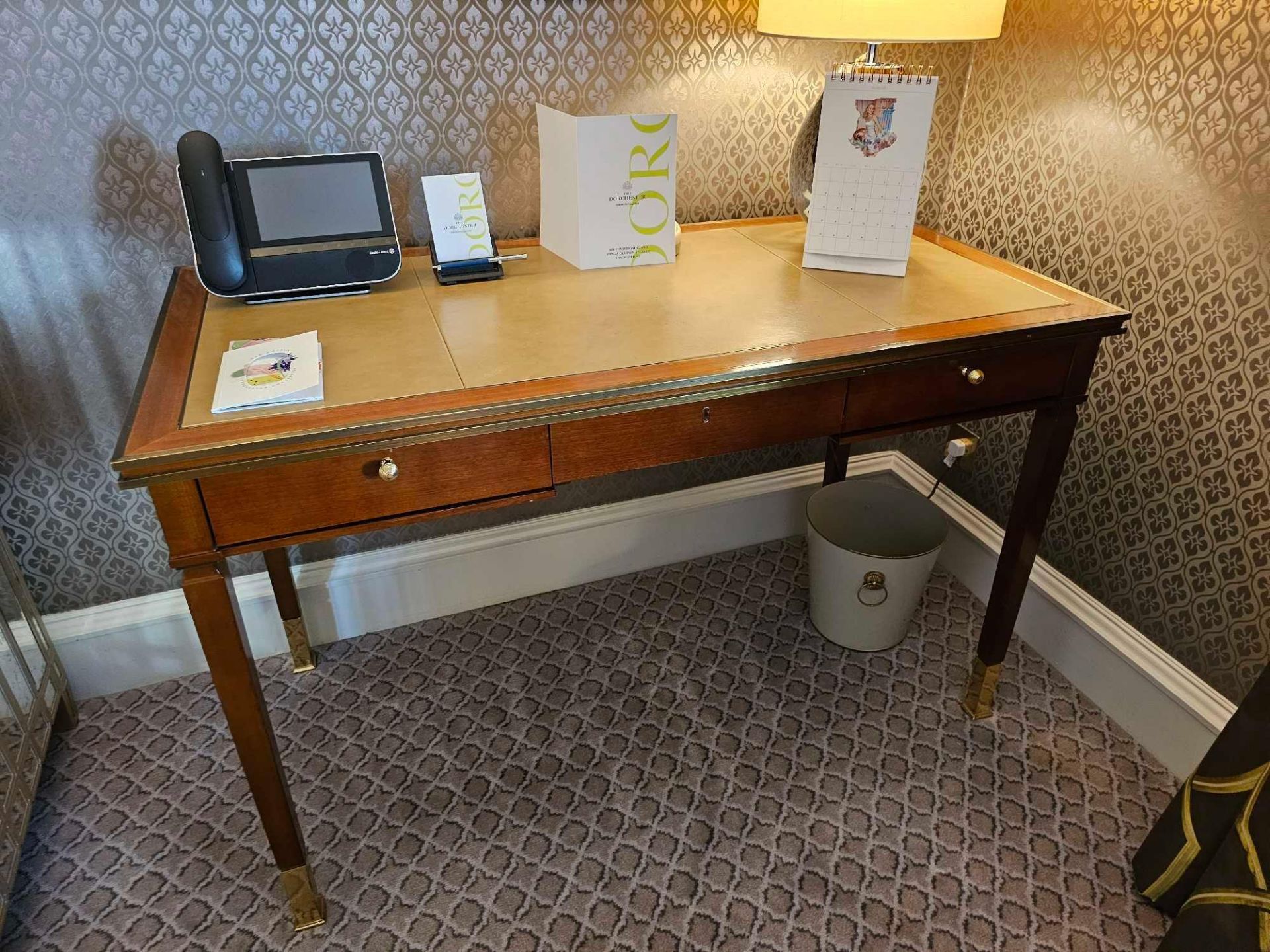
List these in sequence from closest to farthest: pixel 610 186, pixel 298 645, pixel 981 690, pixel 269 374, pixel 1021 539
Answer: pixel 269 374
pixel 610 186
pixel 1021 539
pixel 981 690
pixel 298 645

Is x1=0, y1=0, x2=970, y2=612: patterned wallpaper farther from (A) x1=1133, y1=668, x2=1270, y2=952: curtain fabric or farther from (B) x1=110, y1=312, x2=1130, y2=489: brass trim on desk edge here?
(A) x1=1133, y1=668, x2=1270, y2=952: curtain fabric

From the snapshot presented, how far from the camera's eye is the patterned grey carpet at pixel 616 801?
4.60 feet

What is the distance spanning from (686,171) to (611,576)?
0.94 m

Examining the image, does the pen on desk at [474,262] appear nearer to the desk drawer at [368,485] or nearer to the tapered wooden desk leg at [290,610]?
the desk drawer at [368,485]

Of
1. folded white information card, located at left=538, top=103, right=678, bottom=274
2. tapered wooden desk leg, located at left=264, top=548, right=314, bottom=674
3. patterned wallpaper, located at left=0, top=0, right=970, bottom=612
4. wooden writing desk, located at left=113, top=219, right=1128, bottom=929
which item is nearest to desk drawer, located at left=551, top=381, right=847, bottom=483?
wooden writing desk, located at left=113, top=219, right=1128, bottom=929

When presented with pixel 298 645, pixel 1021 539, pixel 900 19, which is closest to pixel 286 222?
pixel 298 645

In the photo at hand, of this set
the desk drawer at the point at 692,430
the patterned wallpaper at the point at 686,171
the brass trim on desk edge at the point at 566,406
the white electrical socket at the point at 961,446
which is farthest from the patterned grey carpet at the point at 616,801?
the brass trim on desk edge at the point at 566,406

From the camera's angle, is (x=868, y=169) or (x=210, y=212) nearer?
(x=210, y=212)

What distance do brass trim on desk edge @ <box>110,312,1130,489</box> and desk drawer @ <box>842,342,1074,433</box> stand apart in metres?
0.03

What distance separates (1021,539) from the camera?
1.58 meters

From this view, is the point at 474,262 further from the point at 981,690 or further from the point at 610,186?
the point at 981,690

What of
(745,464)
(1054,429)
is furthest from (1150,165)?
(745,464)

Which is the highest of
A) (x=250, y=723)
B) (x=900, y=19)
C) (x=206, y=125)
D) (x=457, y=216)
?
(x=900, y=19)

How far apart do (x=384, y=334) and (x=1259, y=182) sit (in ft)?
4.42
